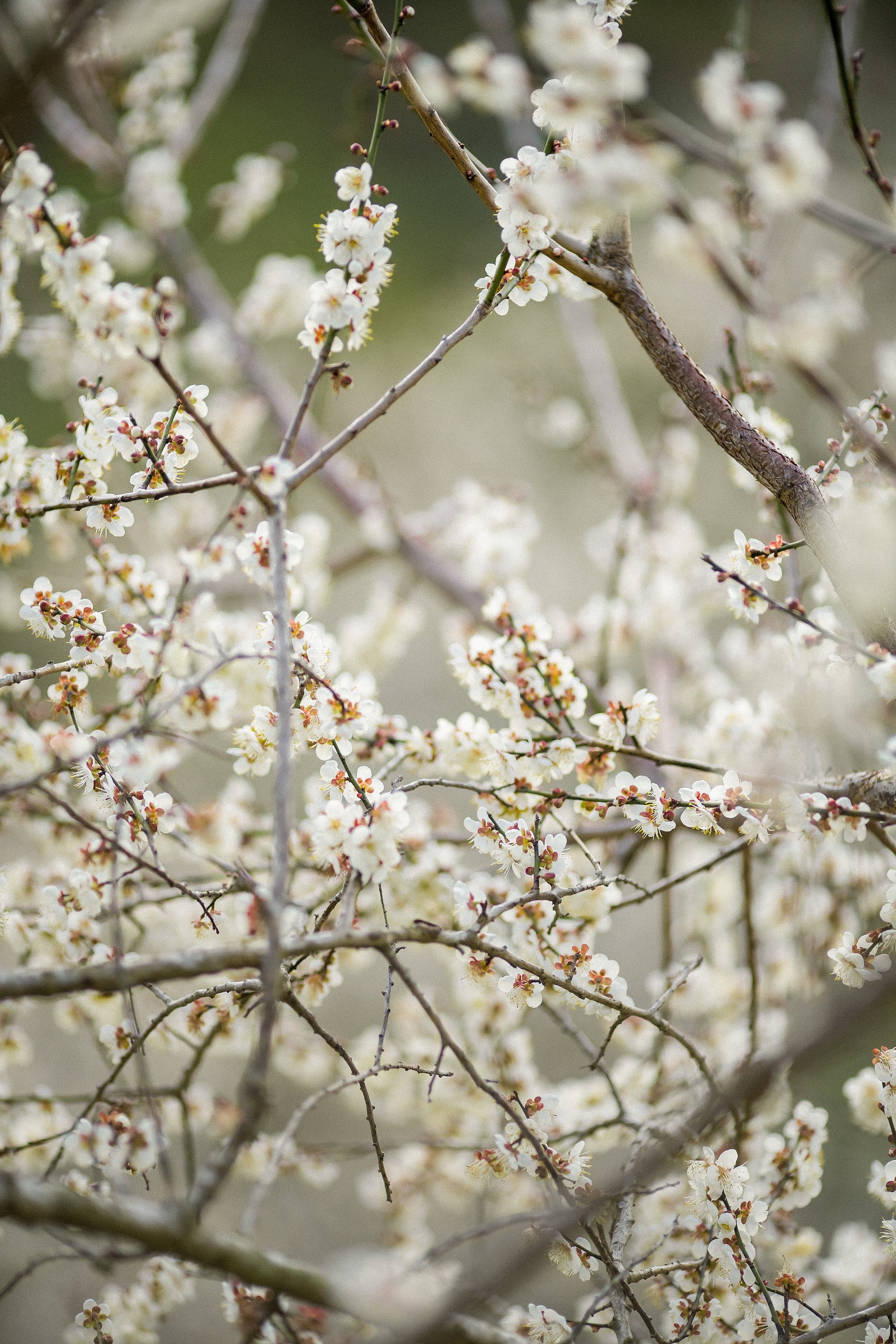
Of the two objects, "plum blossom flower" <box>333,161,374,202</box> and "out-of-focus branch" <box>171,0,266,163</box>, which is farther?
"out-of-focus branch" <box>171,0,266,163</box>

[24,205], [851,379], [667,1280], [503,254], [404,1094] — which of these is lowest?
[667,1280]

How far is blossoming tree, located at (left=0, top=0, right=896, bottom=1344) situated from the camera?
683 mm

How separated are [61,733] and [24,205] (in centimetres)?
59

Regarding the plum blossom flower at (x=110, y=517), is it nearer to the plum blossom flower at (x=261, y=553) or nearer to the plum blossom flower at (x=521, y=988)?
the plum blossom flower at (x=261, y=553)

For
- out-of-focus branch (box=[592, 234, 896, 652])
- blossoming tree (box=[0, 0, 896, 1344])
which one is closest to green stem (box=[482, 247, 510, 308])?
blossoming tree (box=[0, 0, 896, 1344])

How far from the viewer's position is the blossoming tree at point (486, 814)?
2.24ft

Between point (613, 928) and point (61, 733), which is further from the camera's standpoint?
point (613, 928)

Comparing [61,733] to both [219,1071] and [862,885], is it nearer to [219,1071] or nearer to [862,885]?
[862,885]

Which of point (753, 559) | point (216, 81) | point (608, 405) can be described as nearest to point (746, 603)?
point (753, 559)

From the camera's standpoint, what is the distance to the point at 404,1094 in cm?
157

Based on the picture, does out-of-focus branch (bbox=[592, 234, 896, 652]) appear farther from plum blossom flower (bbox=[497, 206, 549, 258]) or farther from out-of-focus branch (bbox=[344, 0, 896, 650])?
plum blossom flower (bbox=[497, 206, 549, 258])

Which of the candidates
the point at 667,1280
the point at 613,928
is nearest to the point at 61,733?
the point at 667,1280

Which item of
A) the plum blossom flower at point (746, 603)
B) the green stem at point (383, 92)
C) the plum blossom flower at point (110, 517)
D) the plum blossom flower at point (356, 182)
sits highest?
the green stem at point (383, 92)

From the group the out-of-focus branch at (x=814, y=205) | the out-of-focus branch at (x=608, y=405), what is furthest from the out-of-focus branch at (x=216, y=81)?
the out-of-focus branch at (x=814, y=205)
